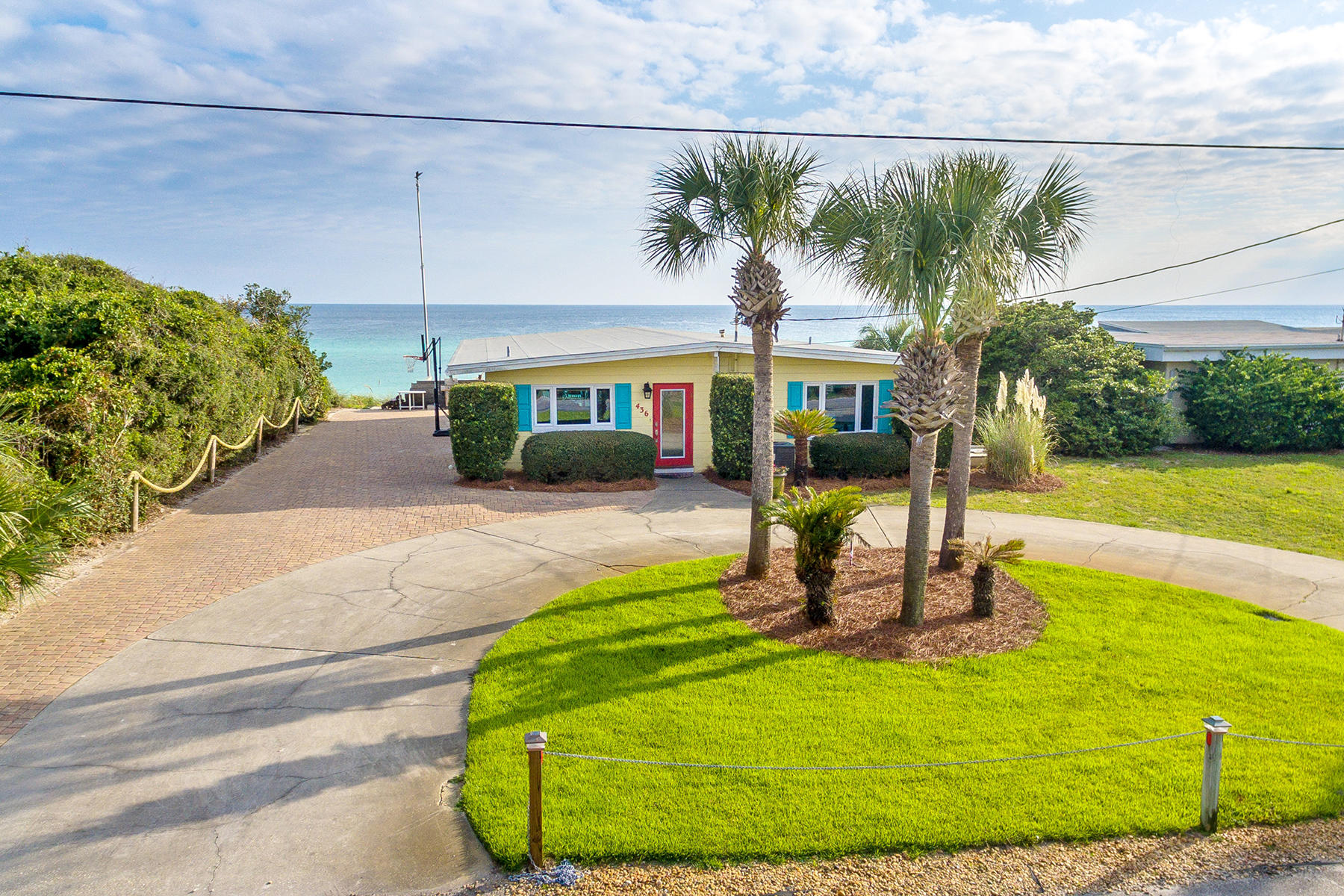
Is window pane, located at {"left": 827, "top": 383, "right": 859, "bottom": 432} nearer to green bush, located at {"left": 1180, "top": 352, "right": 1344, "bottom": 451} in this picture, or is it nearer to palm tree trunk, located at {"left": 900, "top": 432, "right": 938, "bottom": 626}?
green bush, located at {"left": 1180, "top": 352, "right": 1344, "bottom": 451}

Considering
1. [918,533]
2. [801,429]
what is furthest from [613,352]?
[918,533]

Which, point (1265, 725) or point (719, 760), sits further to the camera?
point (1265, 725)

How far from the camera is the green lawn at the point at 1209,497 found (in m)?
12.5

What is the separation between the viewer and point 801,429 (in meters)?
15.8

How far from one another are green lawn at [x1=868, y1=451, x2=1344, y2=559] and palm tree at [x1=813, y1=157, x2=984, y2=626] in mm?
6690

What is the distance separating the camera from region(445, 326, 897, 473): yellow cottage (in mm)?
16844

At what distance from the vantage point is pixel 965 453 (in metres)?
9.73

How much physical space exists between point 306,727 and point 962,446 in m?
7.86

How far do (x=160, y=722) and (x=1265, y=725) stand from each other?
352 inches

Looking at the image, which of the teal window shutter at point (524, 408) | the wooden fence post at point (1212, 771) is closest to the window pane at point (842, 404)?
the teal window shutter at point (524, 408)

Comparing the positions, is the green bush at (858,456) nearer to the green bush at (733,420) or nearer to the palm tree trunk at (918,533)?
the green bush at (733,420)

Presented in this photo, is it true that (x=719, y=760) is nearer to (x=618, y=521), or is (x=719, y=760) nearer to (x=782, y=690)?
(x=782, y=690)

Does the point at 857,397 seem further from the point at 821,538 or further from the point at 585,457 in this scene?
the point at 821,538

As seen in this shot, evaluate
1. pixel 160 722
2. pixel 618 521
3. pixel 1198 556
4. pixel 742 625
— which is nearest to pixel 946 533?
pixel 742 625
